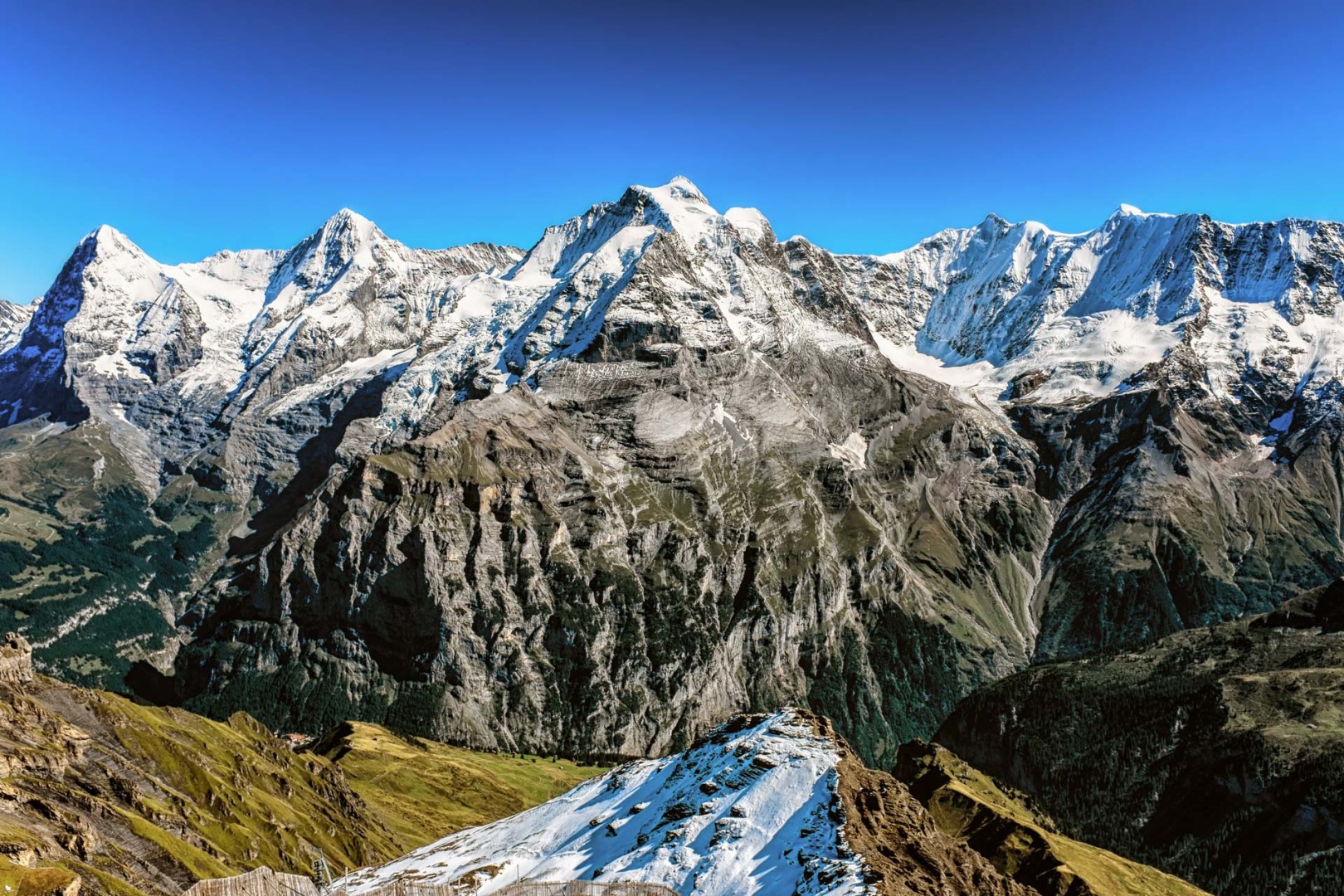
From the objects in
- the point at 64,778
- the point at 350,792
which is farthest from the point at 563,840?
the point at 350,792

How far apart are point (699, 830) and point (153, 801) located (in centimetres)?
6278

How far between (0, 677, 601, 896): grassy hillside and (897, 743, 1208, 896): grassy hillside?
95589 millimetres

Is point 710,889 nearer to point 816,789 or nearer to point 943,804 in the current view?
point 816,789

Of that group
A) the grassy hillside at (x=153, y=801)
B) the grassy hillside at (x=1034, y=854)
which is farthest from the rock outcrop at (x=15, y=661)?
the grassy hillside at (x=1034, y=854)

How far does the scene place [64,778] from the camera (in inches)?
3656

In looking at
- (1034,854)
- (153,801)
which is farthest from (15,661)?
(1034,854)

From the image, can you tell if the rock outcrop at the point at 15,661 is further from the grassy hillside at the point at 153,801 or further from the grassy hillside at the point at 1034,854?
the grassy hillside at the point at 1034,854

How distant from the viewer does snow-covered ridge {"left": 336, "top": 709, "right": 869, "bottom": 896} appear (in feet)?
260

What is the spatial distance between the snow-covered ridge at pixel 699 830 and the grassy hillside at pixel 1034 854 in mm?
51208

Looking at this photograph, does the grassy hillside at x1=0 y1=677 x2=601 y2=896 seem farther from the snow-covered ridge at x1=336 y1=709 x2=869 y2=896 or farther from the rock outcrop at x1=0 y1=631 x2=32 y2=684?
the snow-covered ridge at x1=336 y1=709 x2=869 y2=896

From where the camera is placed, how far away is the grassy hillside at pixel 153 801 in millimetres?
73875

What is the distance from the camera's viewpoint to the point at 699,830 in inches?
3548

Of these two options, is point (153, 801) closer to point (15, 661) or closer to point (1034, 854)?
point (15, 661)

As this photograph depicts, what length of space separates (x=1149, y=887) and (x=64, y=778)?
570 feet
